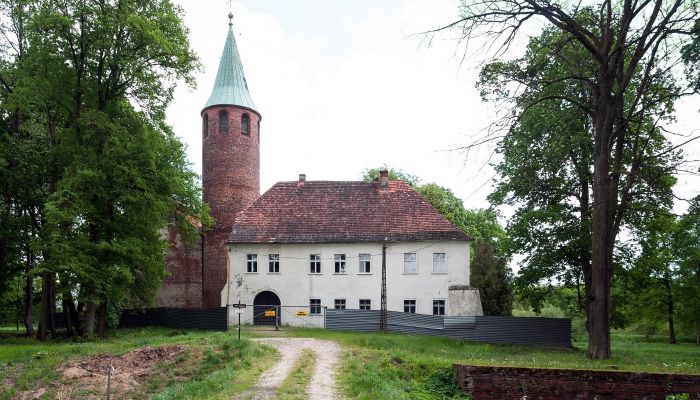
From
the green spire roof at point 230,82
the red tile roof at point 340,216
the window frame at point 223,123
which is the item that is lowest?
the red tile roof at point 340,216

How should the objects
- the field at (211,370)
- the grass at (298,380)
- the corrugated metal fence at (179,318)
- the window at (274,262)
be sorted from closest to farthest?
the grass at (298,380) → the field at (211,370) → the corrugated metal fence at (179,318) → the window at (274,262)

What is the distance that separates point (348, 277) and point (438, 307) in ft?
17.5

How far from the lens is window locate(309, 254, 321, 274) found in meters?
33.3

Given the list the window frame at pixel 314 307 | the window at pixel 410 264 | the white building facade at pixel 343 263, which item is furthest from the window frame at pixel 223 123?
the window at pixel 410 264

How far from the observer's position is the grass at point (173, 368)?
14.4 m

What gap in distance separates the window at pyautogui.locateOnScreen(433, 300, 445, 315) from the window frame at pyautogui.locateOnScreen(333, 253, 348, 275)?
545 centimetres

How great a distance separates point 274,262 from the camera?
1318 inches

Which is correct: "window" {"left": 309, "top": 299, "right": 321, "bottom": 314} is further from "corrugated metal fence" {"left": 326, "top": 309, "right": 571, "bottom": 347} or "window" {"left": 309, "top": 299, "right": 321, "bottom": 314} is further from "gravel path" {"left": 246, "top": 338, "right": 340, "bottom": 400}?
"gravel path" {"left": 246, "top": 338, "right": 340, "bottom": 400}

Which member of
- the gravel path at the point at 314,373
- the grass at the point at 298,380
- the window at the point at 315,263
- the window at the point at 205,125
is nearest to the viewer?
the grass at the point at 298,380

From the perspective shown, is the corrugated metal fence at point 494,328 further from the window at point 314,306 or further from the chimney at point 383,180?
the chimney at point 383,180

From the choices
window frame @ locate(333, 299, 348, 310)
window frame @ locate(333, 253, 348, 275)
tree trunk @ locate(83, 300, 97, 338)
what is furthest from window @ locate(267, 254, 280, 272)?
tree trunk @ locate(83, 300, 97, 338)

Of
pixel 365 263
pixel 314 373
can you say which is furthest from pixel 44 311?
pixel 314 373

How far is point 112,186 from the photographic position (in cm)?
2489

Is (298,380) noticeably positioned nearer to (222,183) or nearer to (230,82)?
(222,183)
